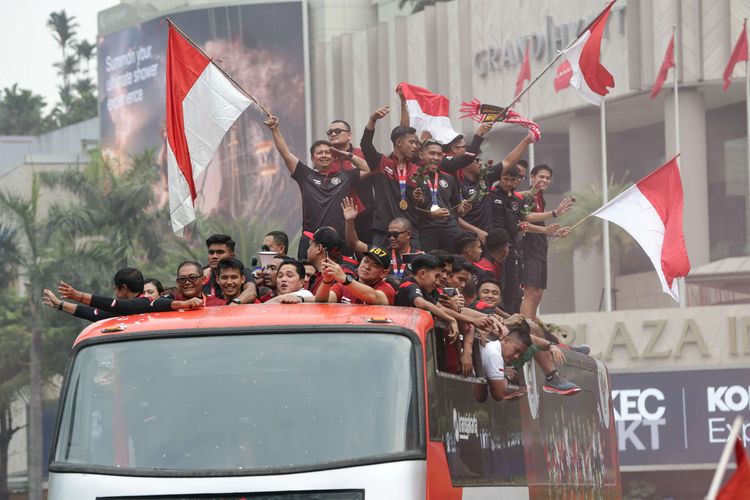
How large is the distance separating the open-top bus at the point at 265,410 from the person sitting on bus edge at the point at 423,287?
606 mm

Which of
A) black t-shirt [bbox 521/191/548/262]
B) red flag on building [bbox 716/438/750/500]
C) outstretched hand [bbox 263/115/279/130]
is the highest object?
outstretched hand [bbox 263/115/279/130]

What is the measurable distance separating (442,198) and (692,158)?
41166 millimetres

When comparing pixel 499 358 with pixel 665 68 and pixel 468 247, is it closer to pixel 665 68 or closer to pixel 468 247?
Result: pixel 468 247

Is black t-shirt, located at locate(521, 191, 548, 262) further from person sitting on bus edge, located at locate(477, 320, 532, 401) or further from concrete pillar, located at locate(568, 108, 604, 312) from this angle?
concrete pillar, located at locate(568, 108, 604, 312)

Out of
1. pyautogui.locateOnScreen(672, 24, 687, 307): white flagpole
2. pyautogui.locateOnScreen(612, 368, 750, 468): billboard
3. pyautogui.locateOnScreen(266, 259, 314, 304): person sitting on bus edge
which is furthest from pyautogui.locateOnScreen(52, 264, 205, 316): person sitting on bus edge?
pyautogui.locateOnScreen(672, 24, 687, 307): white flagpole

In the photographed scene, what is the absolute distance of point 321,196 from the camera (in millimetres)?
15508

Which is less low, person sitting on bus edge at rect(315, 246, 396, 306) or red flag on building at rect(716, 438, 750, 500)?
person sitting on bus edge at rect(315, 246, 396, 306)

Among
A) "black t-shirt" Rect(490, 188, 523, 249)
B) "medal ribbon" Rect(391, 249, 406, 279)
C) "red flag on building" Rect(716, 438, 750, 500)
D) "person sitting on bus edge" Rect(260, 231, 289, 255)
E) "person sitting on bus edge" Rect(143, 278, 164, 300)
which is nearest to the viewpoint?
"red flag on building" Rect(716, 438, 750, 500)

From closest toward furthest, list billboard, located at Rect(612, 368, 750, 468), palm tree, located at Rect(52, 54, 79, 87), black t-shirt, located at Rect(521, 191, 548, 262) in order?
black t-shirt, located at Rect(521, 191, 548, 262), billboard, located at Rect(612, 368, 750, 468), palm tree, located at Rect(52, 54, 79, 87)

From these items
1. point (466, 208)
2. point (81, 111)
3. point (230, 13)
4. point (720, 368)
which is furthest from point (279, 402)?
point (81, 111)

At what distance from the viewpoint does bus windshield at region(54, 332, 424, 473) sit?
35.6 feet

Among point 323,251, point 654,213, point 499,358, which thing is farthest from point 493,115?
point 499,358

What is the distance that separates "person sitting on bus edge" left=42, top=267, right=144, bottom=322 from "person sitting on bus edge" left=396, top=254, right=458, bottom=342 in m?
1.91

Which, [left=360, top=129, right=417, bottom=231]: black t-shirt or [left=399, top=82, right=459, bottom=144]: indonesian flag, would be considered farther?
[left=399, top=82, right=459, bottom=144]: indonesian flag
